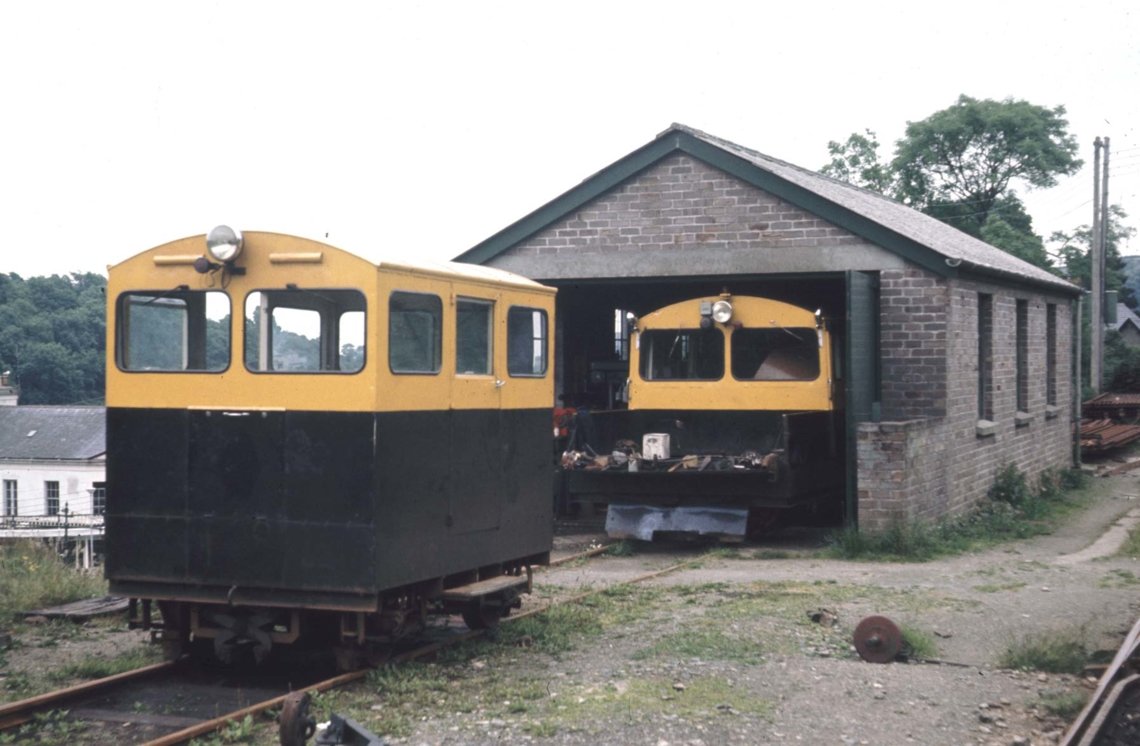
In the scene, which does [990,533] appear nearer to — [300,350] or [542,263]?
[542,263]

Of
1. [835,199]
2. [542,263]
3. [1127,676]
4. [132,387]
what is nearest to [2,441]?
[542,263]

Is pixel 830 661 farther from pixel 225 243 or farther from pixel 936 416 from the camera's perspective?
pixel 936 416

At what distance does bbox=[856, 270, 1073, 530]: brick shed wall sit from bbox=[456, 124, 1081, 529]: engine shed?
2cm

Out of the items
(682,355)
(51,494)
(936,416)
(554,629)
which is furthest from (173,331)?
(51,494)

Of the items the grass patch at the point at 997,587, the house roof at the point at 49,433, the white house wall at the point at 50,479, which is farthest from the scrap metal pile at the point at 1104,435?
the house roof at the point at 49,433

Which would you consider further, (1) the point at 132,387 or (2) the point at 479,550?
(2) the point at 479,550

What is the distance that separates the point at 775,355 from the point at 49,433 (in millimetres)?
39129

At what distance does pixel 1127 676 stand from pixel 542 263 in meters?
10.5

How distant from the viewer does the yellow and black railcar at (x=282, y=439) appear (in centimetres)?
782

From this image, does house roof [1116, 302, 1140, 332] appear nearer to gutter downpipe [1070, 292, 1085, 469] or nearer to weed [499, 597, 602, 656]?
gutter downpipe [1070, 292, 1085, 469]

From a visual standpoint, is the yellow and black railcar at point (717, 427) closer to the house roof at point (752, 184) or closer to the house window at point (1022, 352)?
the house roof at point (752, 184)

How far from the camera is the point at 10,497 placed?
49.4m

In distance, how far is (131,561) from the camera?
322 inches

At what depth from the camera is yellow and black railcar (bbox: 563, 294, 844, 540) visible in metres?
14.6
